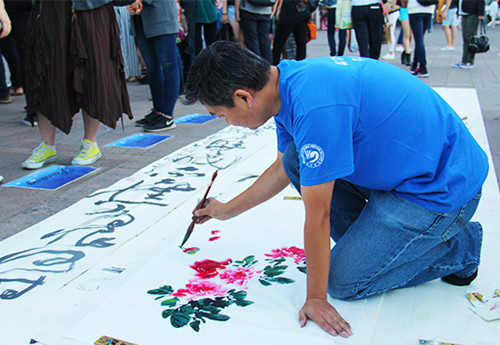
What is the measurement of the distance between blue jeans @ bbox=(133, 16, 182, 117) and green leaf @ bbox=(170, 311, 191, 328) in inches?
99.6

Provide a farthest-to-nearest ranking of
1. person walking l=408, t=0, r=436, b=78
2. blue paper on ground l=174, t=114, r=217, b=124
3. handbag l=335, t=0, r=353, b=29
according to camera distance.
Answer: person walking l=408, t=0, r=436, b=78
handbag l=335, t=0, r=353, b=29
blue paper on ground l=174, t=114, r=217, b=124

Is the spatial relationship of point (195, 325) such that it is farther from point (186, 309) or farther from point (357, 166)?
point (357, 166)

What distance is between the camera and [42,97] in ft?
8.92

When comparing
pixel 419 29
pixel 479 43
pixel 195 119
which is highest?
pixel 419 29

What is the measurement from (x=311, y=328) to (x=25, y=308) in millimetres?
827

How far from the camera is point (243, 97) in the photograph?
118 centimetres

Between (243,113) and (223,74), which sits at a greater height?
(223,74)

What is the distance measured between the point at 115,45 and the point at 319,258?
6.86ft

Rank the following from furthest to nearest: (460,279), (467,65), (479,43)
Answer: (467,65), (479,43), (460,279)

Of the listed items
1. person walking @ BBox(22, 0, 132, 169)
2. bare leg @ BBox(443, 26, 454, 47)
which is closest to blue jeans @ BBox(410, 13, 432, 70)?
bare leg @ BBox(443, 26, 454, 47)

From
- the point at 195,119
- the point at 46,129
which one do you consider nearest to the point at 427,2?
the point at 195,119

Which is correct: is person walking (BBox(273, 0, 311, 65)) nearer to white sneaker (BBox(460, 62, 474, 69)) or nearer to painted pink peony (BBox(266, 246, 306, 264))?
white sneaker (BBox(460, 62, 474, 69))

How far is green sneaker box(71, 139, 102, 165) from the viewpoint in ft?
9.21

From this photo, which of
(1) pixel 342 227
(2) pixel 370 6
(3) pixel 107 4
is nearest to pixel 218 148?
(3) pixel 107 4
